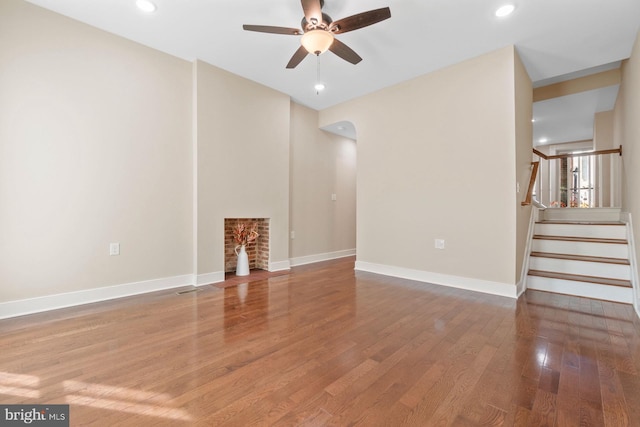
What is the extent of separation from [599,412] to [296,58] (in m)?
3.54

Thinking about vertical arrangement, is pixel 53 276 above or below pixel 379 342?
above

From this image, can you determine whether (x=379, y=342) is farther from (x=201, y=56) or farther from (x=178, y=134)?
(x=201, y=56)

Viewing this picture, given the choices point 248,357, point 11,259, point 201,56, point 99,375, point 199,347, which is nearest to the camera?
point 99,375

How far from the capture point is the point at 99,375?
1.72m

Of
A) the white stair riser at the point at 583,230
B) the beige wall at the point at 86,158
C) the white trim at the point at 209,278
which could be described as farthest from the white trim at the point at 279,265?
the white stair riser at the point at 583,230

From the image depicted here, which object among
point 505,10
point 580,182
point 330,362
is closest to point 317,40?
point 505,10

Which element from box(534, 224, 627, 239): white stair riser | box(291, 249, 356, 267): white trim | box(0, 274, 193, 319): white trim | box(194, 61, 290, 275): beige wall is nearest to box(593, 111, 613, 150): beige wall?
box(534, 224, 627, 239): white stair riser

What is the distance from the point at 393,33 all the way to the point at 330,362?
3.30 metres

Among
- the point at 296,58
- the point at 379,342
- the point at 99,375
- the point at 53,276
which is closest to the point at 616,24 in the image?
the point at 296,58

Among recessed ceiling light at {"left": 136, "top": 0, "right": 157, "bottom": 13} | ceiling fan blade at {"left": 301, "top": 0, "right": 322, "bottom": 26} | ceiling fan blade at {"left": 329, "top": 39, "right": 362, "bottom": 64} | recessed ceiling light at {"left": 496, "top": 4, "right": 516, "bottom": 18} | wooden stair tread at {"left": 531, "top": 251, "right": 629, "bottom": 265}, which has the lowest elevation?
wooden stair tread at {"left": 531, "top": 251, "right": 629, "bottom": 265}

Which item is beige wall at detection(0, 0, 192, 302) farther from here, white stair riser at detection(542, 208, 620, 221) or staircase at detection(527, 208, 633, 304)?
white stair riser at detection(542, 208, 620, 221)

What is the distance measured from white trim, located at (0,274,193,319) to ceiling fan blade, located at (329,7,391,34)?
3.42m

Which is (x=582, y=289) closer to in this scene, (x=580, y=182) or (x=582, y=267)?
(x=582, y=267)

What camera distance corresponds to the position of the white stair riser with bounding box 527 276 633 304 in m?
3.05
